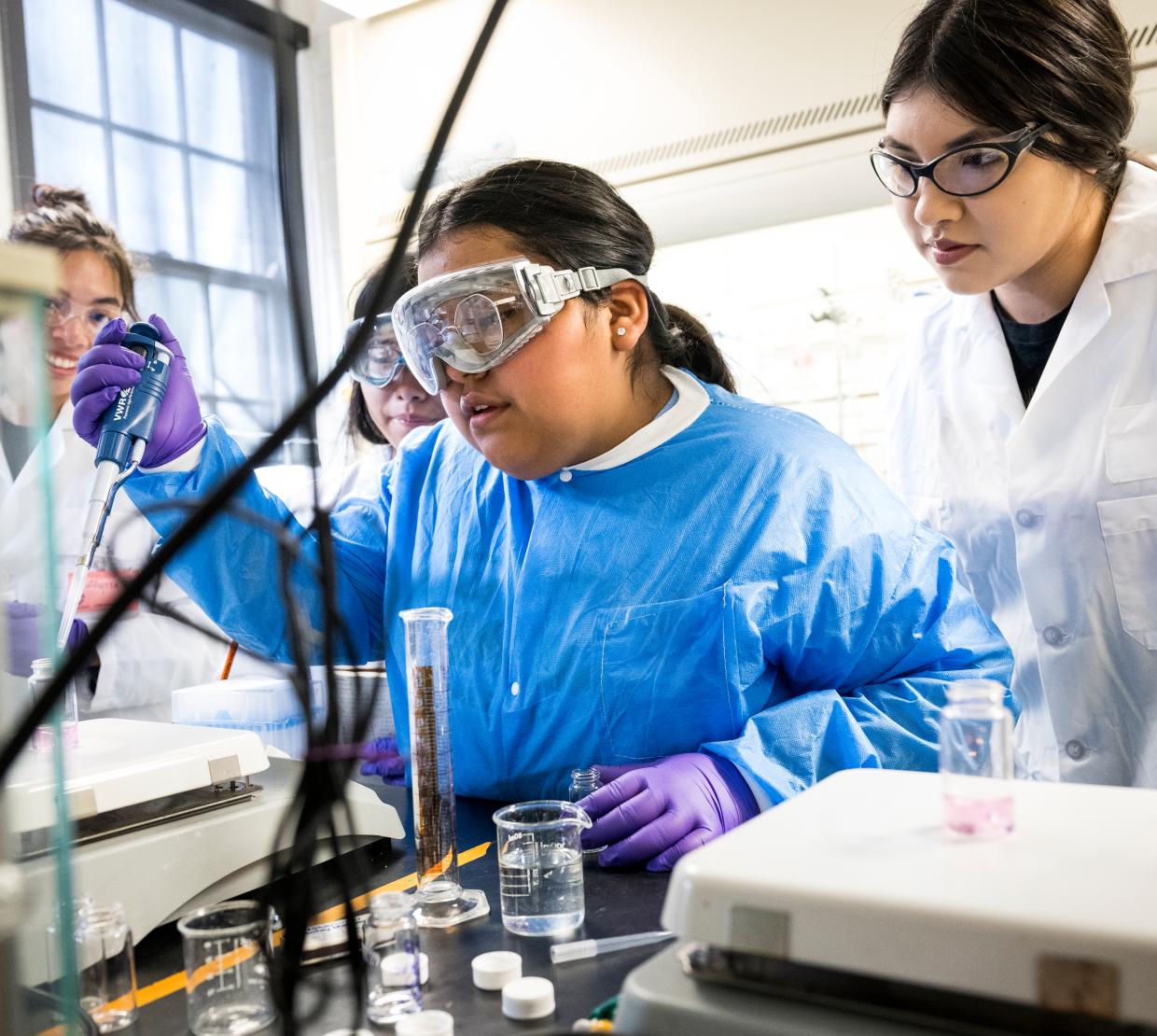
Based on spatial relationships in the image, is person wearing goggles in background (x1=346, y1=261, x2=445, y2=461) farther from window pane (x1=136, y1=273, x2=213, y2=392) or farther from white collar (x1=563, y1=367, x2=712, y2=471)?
window pane (x1=136, y1=273, x2=213, y2=392)

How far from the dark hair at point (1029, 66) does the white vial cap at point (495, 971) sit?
120 cm

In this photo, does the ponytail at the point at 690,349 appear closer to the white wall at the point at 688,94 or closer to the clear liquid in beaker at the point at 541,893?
the white wall at the point at 688,94

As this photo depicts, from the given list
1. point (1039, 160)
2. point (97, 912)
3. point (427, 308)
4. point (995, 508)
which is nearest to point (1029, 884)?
point (97, 912)

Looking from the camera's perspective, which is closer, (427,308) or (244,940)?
(244,940)

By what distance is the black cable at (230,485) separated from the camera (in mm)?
480

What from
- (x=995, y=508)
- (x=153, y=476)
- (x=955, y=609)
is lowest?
(x=955, y=609)

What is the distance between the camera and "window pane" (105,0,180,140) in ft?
11.4

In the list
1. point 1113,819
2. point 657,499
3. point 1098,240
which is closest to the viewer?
point 1113,819

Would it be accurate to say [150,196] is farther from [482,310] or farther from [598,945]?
[598,945]

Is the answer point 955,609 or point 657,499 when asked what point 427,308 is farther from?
point 955,609

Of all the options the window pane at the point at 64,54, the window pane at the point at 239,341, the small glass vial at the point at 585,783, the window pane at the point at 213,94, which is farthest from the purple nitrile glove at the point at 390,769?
the window pane at the point at 213,94

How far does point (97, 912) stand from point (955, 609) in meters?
1.01

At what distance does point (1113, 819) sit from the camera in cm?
63


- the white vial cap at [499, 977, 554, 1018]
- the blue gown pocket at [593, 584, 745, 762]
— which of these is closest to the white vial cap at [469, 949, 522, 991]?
the white vial cap at [499, 977, 554, 1018]
